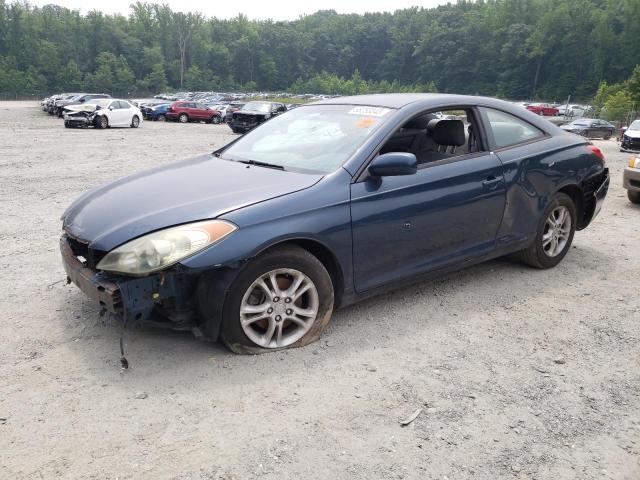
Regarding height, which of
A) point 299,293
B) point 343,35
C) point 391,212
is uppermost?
point 343,35

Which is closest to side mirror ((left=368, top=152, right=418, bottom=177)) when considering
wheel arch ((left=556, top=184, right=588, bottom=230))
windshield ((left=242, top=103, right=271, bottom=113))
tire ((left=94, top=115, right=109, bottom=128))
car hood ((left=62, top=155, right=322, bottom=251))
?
car hood ((left=62, top=155, right=322, bottom=251))

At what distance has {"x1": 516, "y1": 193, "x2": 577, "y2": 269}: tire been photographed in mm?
5027

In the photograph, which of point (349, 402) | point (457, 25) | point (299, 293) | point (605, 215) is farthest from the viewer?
point (457, 25)

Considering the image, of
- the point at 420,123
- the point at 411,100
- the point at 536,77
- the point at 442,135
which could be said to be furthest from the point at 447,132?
the point at 536,77

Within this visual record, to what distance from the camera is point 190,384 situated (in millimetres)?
3129

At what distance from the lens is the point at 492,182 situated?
175 inches

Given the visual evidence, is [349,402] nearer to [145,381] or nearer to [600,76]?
[145,381]

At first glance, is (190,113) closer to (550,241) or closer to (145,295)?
(550,241)

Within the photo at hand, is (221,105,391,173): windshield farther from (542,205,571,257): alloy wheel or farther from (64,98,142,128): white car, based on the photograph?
(64,98,142,128): white car

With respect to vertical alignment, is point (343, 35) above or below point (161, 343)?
→ above

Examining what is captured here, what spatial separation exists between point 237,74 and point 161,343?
14178 centimetres

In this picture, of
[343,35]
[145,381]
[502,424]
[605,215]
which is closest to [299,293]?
[145,381]

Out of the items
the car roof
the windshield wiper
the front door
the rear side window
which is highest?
the car roof

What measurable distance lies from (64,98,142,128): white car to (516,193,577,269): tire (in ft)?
77.6
